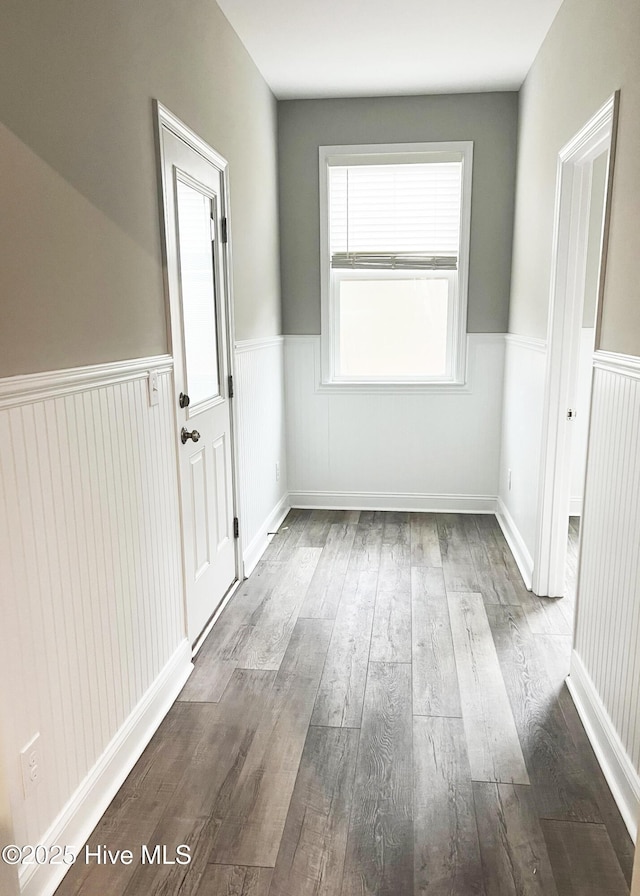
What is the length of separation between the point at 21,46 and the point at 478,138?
11.4 feet

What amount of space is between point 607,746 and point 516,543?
1948 mm

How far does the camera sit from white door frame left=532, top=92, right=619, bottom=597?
9.78ft

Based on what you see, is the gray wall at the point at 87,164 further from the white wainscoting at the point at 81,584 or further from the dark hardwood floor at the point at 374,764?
the dark hardwood floor at the point at 374,764

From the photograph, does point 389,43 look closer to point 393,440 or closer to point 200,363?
point 200,363

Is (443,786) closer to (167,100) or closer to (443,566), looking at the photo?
(443,566)

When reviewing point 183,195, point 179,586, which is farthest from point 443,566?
point 183,195

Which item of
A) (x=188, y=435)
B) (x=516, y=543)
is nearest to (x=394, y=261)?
(x=516, y=543)

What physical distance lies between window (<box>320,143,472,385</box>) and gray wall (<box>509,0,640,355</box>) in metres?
0.44

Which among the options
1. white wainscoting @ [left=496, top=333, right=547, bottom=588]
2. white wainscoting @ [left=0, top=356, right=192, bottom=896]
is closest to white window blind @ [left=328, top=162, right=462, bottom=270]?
white wainscoting @ [left=496, top=333, right=547, bottom=588]

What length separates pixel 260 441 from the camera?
13.4ft

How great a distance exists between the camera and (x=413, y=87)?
420 centimetres

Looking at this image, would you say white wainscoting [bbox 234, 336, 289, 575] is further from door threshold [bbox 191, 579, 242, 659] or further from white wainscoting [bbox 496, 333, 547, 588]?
white wainscoting [bbox 496, 333, 547, 588]

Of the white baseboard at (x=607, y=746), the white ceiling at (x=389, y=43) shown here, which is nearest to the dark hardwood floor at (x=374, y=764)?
the white baseboard at (x=607, y=746)

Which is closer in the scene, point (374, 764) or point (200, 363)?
point (374, 764)
